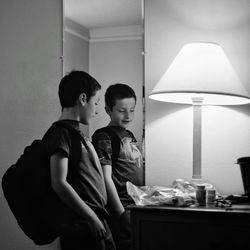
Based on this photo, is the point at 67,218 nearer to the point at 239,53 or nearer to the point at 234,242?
the point at 234,242

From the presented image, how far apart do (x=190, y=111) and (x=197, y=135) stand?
0.18m

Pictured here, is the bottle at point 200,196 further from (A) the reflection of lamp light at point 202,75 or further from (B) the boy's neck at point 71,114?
(B) the boy's neck at point 71,114

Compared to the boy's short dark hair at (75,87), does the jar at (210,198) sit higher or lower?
lower

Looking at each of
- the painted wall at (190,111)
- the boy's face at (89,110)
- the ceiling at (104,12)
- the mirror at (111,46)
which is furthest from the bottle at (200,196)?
the ceiling at (104,12)

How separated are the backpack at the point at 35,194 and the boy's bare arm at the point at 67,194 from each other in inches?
2.0

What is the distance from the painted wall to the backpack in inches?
21.6

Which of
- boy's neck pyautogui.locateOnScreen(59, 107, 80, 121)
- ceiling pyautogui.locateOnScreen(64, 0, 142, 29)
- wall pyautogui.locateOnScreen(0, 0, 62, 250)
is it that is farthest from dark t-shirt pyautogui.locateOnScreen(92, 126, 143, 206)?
ceiling pyautogui.locateOnScreen(64, 0, 142, 29)

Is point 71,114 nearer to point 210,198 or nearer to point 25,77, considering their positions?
point 25,77

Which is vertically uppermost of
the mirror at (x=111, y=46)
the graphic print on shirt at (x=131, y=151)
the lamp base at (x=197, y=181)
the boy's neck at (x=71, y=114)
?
the mirror at (x=111, y=46)

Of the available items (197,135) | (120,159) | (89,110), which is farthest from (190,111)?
(89,110)

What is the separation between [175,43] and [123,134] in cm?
56

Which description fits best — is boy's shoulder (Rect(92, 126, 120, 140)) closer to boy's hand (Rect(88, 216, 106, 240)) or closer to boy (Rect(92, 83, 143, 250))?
boy (Rect(92, 83, 143, 250))

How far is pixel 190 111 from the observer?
2.32 metres

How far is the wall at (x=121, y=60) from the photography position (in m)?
2.30
